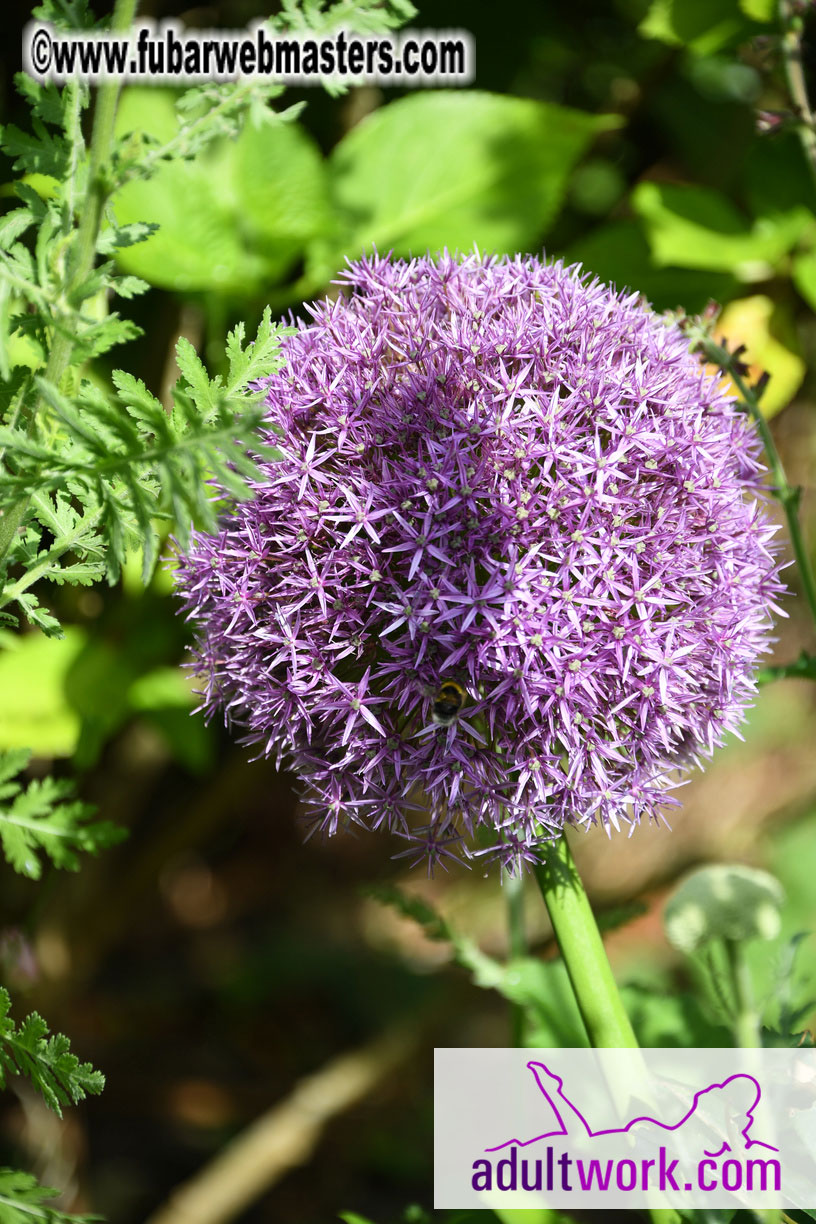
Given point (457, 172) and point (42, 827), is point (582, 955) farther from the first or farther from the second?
point (457, 172)

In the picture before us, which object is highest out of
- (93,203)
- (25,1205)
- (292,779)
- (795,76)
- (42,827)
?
(795,76)

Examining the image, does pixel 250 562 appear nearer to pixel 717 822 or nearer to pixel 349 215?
pixel 349 215


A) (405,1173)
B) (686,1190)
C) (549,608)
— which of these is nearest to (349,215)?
(549,608)

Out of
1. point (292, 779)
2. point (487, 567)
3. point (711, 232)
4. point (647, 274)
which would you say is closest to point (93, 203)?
point (487, 567)

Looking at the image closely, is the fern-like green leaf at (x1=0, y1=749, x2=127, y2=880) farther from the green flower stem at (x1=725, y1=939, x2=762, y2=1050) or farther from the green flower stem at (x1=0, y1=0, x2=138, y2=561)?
the green flower stem at (x1=725, y1=939, x2=762, y2=1050)

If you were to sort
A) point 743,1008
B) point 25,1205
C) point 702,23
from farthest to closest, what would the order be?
point 702,23, point 743,1008, point 25,1205

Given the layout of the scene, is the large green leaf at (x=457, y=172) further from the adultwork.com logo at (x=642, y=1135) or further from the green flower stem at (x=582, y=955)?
the adultwork.com logo at (x=642, y=1135)
